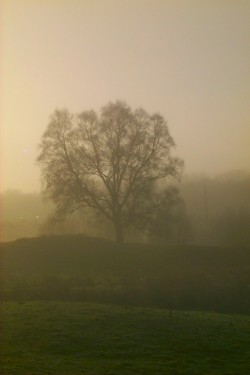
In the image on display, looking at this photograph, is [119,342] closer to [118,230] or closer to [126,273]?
[126,273]

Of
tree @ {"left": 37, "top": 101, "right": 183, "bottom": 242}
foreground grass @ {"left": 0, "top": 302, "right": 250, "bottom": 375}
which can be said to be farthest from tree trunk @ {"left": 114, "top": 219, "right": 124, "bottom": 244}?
foreground grass @ {"left": 0, "top": 302, "right": 250, "bottom": 375}

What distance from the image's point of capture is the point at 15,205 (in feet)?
301

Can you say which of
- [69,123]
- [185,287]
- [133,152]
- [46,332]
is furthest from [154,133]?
[46,332]

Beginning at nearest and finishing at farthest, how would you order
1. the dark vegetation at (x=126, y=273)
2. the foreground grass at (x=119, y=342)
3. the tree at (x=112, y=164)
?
the foreground grass at (x=119, y=342) < the dark vegetation at (x=126, y=273) < the tree at (x=112, y=164)

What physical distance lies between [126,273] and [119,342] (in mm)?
20313

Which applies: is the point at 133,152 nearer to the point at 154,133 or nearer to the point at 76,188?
the point at 154,133

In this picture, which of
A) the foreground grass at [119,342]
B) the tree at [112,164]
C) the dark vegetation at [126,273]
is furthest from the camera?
the tree at [112,164]

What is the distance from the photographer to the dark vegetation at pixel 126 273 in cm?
3077

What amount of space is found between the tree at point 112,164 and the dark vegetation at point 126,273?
4.08 m

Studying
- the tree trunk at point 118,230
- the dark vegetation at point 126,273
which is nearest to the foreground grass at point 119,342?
the dark vegetation at point 126,273

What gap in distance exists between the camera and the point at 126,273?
3722cm

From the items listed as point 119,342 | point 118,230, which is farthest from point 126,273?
point 119,342

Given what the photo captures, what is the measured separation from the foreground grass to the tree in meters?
25.5

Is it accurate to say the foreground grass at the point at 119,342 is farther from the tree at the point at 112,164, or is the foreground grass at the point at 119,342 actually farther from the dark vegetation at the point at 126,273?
the tree at the point at 112,164
